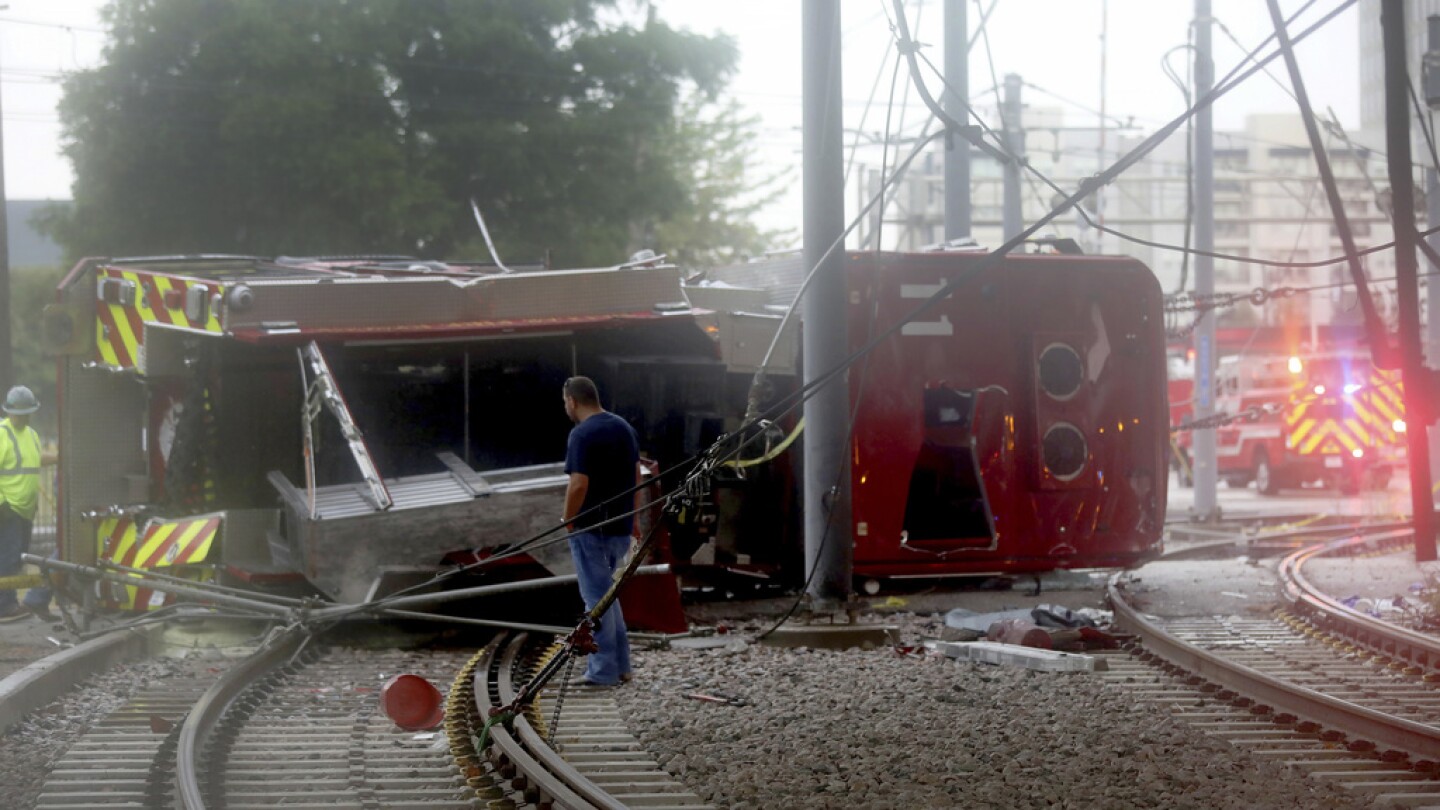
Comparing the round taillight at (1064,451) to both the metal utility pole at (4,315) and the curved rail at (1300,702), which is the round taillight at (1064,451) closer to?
the curved rail at (1300,702)

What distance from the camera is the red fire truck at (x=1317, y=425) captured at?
28906 millimetres

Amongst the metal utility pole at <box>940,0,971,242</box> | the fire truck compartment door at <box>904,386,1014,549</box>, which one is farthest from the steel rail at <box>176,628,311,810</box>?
the metal utility pole at <box>940,0,971,242</box>

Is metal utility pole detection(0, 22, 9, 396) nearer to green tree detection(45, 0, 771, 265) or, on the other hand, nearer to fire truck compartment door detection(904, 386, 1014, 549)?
green tree detection(45, 0, 771, 265)

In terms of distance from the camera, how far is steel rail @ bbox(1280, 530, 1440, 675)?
9802mm

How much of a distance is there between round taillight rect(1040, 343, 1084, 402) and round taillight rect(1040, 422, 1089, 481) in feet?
0.86

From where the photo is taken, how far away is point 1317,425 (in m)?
29.6

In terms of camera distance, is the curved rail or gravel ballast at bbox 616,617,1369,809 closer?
gravel ballast at bbox 616,617,1369,809

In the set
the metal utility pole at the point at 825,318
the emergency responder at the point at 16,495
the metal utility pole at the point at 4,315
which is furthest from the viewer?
the metal utility pole at the point at 4,315

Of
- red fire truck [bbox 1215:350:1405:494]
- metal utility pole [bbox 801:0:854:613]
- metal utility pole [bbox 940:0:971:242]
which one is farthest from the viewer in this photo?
red fire truck [bbox 1215:350:1405:494]

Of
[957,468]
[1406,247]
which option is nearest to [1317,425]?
[957,468]

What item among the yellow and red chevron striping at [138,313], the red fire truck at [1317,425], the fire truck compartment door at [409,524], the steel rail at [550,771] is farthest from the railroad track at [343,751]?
the red fire truck at [1317,425]

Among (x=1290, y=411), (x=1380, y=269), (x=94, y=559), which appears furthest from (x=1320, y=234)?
(x=94, y=559)

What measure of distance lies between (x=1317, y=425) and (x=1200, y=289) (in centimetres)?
794

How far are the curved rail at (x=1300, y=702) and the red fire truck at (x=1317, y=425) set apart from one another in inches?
715
